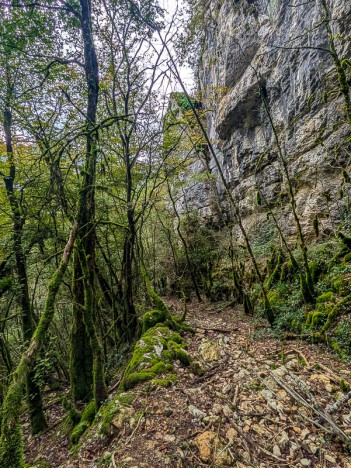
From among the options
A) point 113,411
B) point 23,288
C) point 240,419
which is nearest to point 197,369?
point 240,419

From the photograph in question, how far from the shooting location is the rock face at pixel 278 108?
7648mm

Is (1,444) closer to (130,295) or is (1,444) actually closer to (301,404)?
(301,404)

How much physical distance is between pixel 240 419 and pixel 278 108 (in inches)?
485

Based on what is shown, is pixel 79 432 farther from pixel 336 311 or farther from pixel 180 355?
pixel 336 311

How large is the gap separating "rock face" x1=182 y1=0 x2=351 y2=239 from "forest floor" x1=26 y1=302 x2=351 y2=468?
4.75 m

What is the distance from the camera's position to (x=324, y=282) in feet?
17.7

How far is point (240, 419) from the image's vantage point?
105 inches

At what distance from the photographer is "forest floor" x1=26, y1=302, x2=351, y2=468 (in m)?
A: 2.22

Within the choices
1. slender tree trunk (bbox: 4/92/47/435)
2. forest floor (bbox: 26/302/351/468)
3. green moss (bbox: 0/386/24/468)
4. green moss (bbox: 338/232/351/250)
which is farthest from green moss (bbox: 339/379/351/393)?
slender tree trunk (bbox: 4/92/47/435)

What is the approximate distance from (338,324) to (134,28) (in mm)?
9098

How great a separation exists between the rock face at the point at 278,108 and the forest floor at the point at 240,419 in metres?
4.75

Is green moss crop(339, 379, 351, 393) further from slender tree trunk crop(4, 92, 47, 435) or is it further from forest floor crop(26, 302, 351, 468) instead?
slender tree trunk crop(4, 92, 47, 435)

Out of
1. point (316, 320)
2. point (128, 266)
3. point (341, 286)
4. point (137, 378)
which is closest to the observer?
→ point (137, 378)


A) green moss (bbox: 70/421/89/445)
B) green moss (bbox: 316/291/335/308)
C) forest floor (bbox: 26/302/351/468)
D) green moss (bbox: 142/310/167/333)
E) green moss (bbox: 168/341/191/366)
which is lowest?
green moss (bbox: 70/421/89/445)
